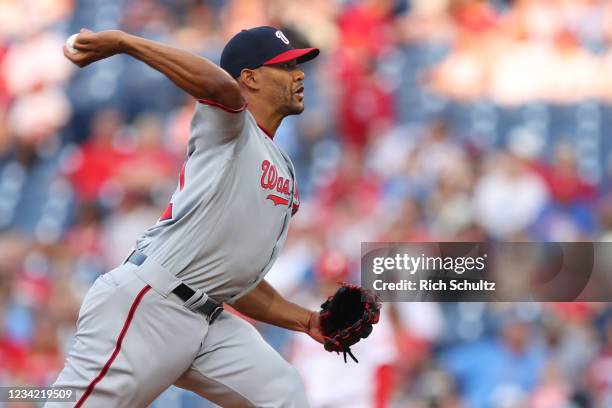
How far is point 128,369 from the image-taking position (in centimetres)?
320

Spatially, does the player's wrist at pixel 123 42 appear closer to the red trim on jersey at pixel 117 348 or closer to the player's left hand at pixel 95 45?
the player's left hand at pixel 95 45

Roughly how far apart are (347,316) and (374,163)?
13.5 ft

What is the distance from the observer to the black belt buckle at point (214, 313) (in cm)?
339

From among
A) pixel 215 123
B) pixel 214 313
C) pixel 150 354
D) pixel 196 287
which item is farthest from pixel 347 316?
pixel 215 123

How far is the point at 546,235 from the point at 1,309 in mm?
3684

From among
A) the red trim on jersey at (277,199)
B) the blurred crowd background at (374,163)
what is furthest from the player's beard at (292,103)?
the blurred crowd background at (374,163)

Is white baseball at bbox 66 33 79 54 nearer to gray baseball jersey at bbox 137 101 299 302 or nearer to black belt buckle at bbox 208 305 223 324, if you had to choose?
gray baseball jersey at bbox 137 101 299 302

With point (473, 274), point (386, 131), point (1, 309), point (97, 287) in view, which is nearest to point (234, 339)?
point (97, 287)

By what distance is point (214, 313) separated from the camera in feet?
11.2

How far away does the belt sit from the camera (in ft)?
10.8

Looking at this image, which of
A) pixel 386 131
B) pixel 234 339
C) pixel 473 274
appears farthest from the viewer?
pixel 386 131

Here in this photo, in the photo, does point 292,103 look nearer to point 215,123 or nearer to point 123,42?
point 215,123

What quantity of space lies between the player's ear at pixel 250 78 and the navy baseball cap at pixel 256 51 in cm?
1

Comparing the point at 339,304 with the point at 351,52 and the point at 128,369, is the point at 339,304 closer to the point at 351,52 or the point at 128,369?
the point at 128,369
